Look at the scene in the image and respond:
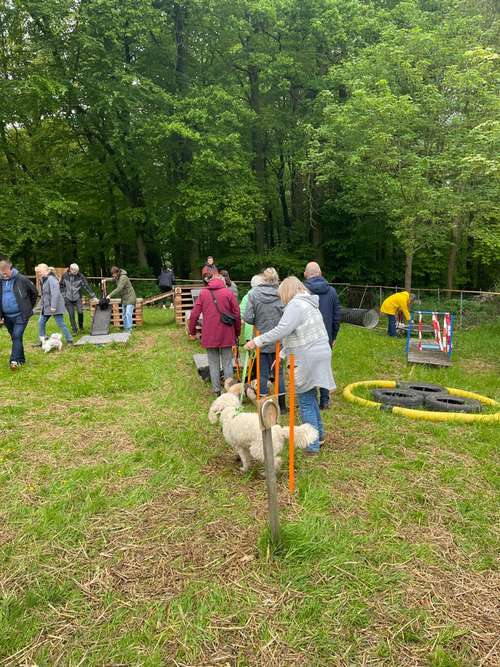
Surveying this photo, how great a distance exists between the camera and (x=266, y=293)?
504 centimetres

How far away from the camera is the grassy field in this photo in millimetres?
2096

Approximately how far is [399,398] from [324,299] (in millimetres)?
1566

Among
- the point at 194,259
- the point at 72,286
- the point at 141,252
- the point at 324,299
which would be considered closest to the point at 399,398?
the point at 324,299

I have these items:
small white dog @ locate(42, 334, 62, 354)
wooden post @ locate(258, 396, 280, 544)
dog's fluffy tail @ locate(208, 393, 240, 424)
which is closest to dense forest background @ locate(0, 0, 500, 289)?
small white dog @ locate(42, 334, 62, 354)

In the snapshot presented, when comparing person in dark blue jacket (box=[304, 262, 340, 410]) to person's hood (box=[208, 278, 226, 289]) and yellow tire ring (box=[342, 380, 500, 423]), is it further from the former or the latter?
person's hood (box=[208, 278, 226, 289])

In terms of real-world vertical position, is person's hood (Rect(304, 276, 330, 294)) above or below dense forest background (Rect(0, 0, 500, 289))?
below

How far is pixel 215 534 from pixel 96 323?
8280 mm

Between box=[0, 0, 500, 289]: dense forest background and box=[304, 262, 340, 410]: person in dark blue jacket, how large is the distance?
277 inches

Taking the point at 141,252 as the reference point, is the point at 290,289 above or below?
below

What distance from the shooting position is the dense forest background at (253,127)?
1171cm

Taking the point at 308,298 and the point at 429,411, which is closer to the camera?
the point at 308,298

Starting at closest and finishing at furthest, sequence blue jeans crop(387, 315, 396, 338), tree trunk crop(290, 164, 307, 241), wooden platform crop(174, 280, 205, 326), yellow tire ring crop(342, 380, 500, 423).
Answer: yellow tire ring crop(342, 380, 500, 423) → blue jeans crop(387, 315, 396, 338) → wooden platform crop(174, 280, 205, 326) → tree trunk crop(290, 164, 307, 241)

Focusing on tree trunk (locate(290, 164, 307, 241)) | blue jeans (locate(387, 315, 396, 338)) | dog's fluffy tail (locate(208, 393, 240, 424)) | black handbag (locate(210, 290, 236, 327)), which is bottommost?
blue jeans (locate(387, 315, 396, 338))

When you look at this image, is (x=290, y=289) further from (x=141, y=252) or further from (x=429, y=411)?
(x=141, y=252)
